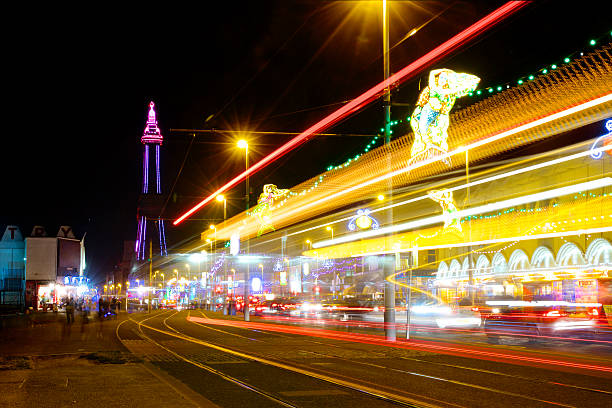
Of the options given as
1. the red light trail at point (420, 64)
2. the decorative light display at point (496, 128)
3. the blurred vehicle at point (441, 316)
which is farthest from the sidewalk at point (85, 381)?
the blurred vehicle at point (441, 316)

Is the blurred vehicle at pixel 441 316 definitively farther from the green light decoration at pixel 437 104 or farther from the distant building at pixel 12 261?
the distant building at pixel 12 261

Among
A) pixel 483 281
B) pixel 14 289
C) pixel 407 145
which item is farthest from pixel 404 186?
pixel 14 289

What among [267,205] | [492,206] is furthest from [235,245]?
[492,206]

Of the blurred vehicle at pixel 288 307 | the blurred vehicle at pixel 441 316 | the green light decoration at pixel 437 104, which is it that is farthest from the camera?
the blurred vehicle at pixel 288 307

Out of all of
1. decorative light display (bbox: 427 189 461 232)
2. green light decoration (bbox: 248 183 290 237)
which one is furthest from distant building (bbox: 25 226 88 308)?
decorative light display (bbox: 427 189 461 232)

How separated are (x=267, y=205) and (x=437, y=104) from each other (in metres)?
23.4

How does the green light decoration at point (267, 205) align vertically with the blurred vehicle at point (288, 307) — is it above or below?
above

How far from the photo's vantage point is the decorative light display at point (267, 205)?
41812mm

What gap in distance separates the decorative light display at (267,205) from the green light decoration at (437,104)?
66.3 feet

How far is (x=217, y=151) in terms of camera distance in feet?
159

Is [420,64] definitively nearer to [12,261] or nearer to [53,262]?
[12,261]

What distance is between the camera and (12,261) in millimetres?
88000

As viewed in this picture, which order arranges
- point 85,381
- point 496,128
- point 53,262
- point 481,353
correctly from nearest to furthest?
point 85,381 < point 481,353 < point 496,128 < point 53,262

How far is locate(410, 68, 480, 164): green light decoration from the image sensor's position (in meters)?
19.1
